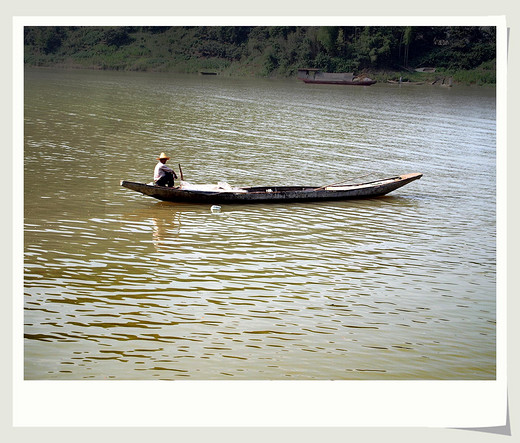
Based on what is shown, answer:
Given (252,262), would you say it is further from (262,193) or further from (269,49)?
(269,49)

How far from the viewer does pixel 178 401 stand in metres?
4.67

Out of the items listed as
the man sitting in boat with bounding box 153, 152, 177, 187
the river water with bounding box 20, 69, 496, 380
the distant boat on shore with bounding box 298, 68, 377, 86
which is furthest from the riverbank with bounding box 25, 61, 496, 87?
the man sitting in boat with bounding box 153, 152, 177, 187

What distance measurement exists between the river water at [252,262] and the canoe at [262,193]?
0.13m

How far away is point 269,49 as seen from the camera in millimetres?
12359

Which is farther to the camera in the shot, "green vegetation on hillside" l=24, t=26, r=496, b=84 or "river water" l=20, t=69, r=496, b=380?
"green vegetation on hillside" l=24, t=26, r=496, b=84

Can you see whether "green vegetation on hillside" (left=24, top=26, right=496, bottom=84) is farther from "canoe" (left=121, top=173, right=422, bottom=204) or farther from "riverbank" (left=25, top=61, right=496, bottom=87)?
"canoe" (left=121, top=173, right=422, bottom=204)

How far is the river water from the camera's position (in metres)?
5.30

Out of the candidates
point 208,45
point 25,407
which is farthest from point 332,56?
point 25,407

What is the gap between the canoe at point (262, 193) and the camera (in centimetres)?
952

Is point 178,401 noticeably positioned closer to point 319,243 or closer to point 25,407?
point 25,407

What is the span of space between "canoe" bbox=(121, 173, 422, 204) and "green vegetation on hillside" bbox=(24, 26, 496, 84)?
74.6 inches

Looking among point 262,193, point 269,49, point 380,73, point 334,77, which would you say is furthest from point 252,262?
point 334,77

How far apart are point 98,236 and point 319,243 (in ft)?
7.83

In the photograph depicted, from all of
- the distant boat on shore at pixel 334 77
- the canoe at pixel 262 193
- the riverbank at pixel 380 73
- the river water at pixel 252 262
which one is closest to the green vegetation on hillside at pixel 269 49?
the riverbank at pixel 380 73
